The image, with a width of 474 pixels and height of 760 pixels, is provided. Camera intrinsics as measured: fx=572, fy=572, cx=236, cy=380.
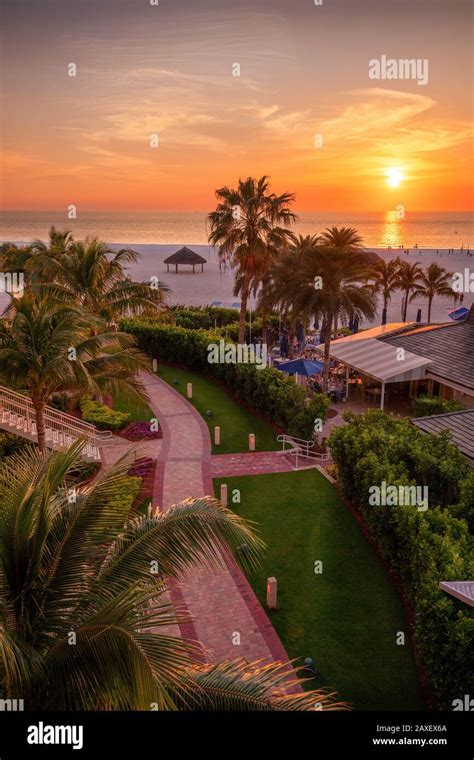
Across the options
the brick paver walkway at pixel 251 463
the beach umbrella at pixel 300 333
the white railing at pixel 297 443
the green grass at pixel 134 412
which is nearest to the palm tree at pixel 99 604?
the brick paver walkway at pixel 251 463

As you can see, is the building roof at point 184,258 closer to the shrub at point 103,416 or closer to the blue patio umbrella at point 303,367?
the blue patio umbrella at point 303,367

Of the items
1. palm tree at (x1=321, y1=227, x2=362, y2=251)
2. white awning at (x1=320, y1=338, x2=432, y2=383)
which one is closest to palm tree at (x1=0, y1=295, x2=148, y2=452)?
white awning at (x1=320, y1=338, x2=432, y2=383)

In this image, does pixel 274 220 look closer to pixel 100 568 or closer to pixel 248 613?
pixel 248 613

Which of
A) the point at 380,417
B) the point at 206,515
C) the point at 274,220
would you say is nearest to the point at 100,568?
the point at 206,515

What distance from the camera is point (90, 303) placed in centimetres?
2359

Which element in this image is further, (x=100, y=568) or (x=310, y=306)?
(x=310, y=306)

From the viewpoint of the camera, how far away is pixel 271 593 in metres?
12.4

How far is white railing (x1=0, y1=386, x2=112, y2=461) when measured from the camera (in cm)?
1850

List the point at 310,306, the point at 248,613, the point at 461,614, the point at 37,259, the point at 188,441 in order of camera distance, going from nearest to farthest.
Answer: the point at 461,614 < the point at 248,613 < the point at 188,441 < the point at 37,259 < the point at 310,306

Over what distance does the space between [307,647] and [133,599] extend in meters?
6.71

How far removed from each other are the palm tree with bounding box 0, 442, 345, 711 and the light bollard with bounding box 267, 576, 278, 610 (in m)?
5.31

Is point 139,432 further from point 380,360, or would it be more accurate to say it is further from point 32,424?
point 380,360

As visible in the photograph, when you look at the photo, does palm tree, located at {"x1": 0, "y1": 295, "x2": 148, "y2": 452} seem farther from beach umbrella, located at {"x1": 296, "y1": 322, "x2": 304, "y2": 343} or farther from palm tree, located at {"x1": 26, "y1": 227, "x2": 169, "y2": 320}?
beach umbrella, located at {"x1": 296, "y1": 322, "x2": 304, "y2": 343}

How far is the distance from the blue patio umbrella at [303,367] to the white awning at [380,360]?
4.62ft
